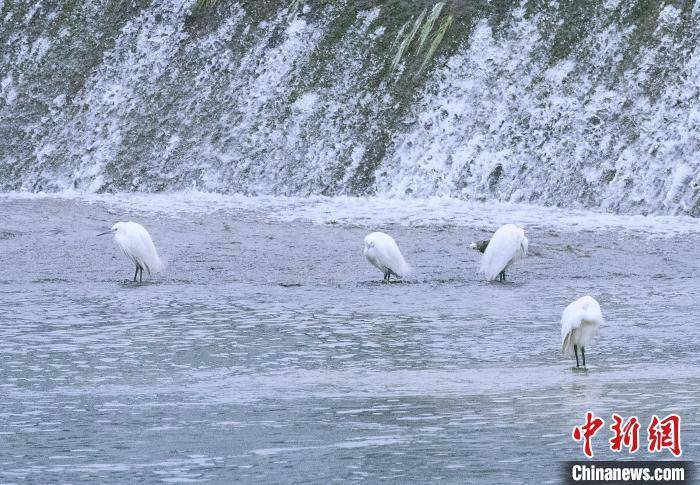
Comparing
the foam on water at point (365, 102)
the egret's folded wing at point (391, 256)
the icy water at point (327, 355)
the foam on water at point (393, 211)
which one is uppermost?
the foam on water at point (365, 102)

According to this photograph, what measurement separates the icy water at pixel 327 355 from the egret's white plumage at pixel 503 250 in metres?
0.39

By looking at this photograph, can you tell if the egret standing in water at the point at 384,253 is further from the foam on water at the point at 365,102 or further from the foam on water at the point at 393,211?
the foam on water at the point at 365,102

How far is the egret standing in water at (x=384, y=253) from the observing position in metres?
18.3

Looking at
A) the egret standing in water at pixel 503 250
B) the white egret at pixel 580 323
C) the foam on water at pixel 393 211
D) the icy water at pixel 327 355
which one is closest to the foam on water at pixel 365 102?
the foam on water at pixel 393 211

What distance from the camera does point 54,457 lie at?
914 centimetres

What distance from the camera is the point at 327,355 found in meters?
13.2

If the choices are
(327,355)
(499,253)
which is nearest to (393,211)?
(499,253)

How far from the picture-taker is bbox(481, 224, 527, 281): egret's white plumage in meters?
18.1

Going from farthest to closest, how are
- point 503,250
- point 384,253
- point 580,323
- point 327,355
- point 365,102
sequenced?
point 365,102 → point 384,253 → point 503,250 → point 327,355 → point 580,323

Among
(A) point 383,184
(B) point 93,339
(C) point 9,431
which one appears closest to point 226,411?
(C) point 9,431

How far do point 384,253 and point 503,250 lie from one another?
1.63 meters

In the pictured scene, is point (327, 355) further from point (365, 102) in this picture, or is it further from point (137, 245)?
point (365, 102)

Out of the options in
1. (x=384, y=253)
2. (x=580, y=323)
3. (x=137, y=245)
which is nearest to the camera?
(x=580, y=323)

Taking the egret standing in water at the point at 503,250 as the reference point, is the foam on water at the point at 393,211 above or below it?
above
